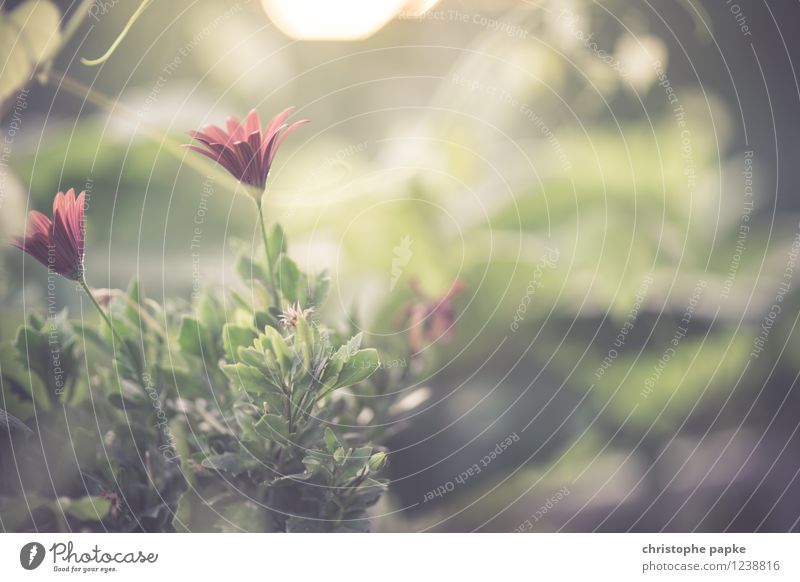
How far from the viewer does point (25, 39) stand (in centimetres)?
59

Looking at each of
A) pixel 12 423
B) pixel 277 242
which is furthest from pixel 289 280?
pixel 12 423

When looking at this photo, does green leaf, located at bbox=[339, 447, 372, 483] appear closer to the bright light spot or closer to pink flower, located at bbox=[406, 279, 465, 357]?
pink flower, located at bbox=[406, 279, 465, 357]

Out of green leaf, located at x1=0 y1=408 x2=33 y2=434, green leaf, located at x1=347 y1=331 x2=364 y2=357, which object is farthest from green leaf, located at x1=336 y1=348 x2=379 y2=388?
green leaf, located at x1=0 y1=408 x2=33 y2=434

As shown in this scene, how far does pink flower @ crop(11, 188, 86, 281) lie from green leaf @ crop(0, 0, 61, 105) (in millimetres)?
205

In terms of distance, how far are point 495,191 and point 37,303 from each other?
410 mm

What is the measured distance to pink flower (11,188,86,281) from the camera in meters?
0.46

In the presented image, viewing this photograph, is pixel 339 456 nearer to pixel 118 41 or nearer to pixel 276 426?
pixel 276 426

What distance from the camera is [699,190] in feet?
2.09

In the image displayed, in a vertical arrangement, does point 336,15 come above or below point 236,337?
above

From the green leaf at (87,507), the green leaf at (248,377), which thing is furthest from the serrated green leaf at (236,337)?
the green leaf at (87,507)

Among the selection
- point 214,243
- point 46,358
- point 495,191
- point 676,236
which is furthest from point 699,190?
point 46,358
